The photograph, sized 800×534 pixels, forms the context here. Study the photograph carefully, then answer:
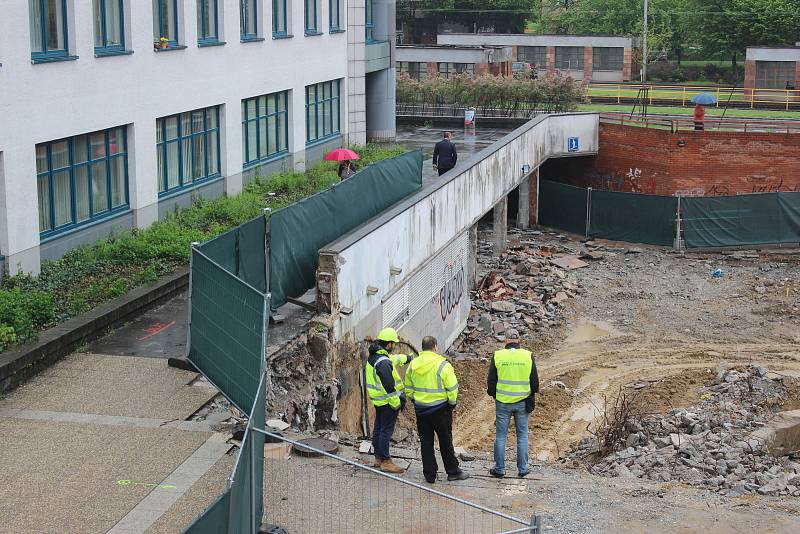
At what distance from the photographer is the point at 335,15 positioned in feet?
121

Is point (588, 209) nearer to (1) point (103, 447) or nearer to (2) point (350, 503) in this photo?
(2) point (350, 503)

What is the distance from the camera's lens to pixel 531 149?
37.3 m

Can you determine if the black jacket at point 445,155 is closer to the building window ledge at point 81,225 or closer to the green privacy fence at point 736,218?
the building window ledge at point 81,225

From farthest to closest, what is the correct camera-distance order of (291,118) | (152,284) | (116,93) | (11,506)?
(291,118) < (116,93) < (152,284) < (11,506)

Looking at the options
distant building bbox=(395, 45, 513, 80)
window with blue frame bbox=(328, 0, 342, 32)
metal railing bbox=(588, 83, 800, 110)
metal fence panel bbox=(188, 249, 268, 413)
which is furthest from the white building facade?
metal railing bbox=(588, 83, 800, 110)

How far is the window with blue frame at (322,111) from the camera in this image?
35.3 m

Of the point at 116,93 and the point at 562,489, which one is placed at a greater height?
the point at 116,93

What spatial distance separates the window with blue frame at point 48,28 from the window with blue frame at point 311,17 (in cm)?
1395

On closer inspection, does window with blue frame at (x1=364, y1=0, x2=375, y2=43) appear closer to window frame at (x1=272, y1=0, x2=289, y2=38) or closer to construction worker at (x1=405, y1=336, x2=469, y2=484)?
window frame at (x1=272, y1=0, x2=289, y2=38)

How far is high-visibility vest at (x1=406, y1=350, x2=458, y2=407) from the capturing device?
13.0 meters

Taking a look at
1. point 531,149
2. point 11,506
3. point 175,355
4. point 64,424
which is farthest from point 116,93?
point 531,149

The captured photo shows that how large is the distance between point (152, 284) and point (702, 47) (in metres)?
70.5

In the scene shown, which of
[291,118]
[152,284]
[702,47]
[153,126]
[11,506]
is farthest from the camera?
[702,47]

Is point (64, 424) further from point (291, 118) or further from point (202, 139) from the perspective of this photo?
point (291, 118)
